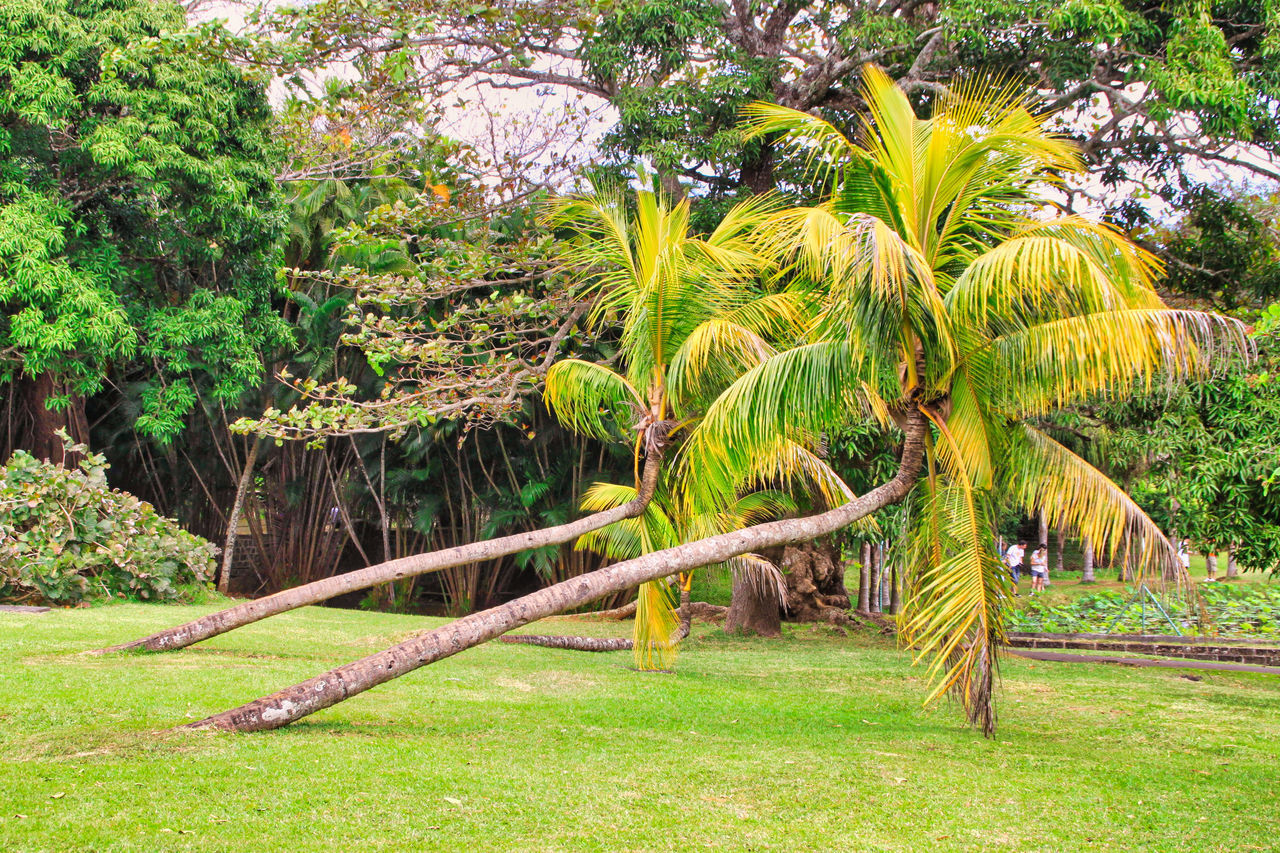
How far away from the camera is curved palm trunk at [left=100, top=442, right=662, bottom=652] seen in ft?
21.7

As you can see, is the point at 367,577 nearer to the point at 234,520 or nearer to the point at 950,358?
the point at 950,358

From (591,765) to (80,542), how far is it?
8.89 metres

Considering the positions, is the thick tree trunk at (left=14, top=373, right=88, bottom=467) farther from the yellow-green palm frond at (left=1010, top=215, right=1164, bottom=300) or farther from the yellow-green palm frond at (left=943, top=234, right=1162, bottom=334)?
the yellow-green palm frond at (left=1010, top=215, right=1164, bottom=300)

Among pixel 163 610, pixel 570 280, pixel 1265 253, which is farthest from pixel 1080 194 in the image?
pixel 163 610

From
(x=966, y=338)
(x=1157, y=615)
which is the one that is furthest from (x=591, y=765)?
(x=1157, y=615)

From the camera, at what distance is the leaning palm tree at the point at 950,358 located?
4.99 meters

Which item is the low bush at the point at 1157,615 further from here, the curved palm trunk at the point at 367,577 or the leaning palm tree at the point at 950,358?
the curved palm trunk at the point at 367,577

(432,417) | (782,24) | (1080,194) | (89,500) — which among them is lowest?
(89,500)

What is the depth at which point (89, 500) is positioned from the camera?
432 inches

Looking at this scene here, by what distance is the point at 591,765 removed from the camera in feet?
14.5

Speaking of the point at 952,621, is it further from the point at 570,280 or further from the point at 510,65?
the point at 510,65

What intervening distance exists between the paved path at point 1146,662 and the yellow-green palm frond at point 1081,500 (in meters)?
5.67

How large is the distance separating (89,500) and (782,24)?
1015cm

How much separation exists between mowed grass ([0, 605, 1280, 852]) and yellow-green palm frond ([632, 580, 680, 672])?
54 centimetres
